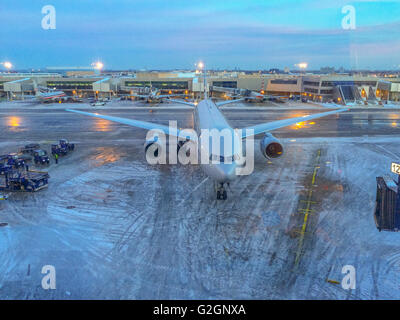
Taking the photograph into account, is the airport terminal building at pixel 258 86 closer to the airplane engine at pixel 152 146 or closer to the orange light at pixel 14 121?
the orange light at pixel 14 121

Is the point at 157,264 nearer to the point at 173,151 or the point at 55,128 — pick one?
the point at 173,151

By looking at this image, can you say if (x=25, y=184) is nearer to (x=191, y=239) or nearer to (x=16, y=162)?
(x=16, y=162)

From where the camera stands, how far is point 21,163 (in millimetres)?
28875

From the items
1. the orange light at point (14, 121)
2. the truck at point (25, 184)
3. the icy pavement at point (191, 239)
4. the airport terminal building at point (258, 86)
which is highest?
the airport terminal building at point (258, 86)

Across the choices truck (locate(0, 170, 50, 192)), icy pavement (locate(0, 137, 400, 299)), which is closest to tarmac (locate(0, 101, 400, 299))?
icy pavement (locate(0, 137, 400, 299))

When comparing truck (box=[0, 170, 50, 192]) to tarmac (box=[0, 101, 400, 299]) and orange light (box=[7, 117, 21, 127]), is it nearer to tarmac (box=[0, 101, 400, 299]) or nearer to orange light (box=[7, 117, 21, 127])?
tarmac (box=[0, 101, 400, 299])

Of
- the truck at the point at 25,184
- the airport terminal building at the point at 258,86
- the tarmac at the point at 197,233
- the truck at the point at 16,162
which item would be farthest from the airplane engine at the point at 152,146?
the airport terminal building at the point at 258,86

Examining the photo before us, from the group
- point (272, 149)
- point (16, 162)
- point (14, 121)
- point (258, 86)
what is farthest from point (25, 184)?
point (258, 86)

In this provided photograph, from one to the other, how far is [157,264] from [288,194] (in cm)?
1188

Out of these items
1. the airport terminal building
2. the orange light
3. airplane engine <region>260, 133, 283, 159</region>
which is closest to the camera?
airplane engine <region>260, 133, 283, 159</region>

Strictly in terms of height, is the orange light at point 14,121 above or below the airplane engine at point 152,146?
above

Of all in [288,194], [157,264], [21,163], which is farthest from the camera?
[21,163]

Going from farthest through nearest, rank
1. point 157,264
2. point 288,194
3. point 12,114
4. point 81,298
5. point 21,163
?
point 12,114, point 21,163, point 288,194, point 157,264, point 81,298
